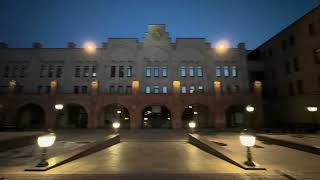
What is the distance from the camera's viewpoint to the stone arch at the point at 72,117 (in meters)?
40.5

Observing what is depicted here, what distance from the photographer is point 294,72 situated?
34906 millimetres

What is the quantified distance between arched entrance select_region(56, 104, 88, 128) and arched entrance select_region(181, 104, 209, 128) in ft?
64.2

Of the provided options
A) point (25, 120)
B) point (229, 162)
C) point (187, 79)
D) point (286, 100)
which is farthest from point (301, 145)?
point (25, 120)

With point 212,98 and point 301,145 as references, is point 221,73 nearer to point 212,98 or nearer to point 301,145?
point 212,98

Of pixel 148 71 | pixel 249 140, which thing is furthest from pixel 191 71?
pixel 249 140

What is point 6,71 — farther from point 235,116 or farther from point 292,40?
point 292,40

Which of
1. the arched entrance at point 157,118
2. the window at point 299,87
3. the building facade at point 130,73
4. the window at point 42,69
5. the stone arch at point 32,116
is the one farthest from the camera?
the window at point 42,69

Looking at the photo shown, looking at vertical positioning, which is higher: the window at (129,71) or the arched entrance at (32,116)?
the window at (129,71)

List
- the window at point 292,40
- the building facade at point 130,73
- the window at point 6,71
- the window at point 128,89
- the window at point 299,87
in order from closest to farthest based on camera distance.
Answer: the window at point 299,87 < the window at point 292,40 < the window at point 128,89 < the building facade at point 130,73 < the window at point 6,71

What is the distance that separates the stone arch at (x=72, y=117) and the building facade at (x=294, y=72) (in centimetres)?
3378

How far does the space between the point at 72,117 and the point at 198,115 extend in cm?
2377

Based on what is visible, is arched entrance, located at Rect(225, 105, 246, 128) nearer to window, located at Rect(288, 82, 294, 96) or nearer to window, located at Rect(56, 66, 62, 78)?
window, located at Rect(288, 82, 294, 96)

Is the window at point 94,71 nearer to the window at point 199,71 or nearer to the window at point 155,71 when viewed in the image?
the window at point 155,71

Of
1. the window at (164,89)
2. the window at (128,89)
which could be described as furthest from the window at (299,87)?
the window at (128,89)
